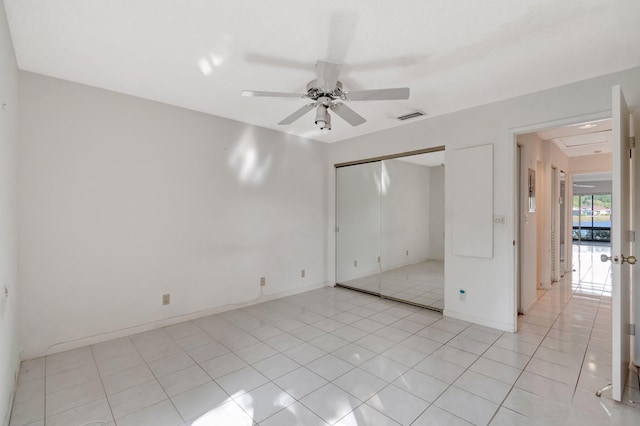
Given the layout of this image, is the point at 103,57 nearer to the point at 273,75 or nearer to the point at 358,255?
the point at 273,75

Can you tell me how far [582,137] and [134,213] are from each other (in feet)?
20.6

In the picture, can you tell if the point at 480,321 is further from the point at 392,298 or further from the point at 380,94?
the point at 380,94

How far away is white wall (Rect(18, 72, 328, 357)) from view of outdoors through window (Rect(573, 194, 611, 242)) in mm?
12371

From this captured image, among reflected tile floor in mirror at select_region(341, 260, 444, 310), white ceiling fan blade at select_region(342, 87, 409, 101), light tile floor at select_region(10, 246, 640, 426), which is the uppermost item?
white ceiling fan blade at select_region(342, 87, 409, 101)

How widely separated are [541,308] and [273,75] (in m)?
4.42

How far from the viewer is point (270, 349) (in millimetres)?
2727

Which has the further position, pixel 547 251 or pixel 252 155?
pixel 547 251

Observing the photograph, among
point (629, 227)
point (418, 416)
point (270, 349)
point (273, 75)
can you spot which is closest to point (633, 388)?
point (629, 227)

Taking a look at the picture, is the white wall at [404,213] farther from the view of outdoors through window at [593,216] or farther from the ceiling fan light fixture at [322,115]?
the view of outdoors through window at [593,216]

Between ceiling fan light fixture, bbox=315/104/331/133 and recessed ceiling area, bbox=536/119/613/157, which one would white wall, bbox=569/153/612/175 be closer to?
recessed ceiling area, bbox=536/119/613/157

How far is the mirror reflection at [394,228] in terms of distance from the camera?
3992mm

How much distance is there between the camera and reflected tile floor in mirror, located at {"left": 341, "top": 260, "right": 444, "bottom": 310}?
391 cm

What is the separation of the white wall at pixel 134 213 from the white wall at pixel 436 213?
2.15m

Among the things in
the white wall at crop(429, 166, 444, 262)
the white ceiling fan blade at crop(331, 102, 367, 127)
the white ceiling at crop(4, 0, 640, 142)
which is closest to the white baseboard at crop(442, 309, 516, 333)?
the white wall at crop(429, 166, 444, 262)
